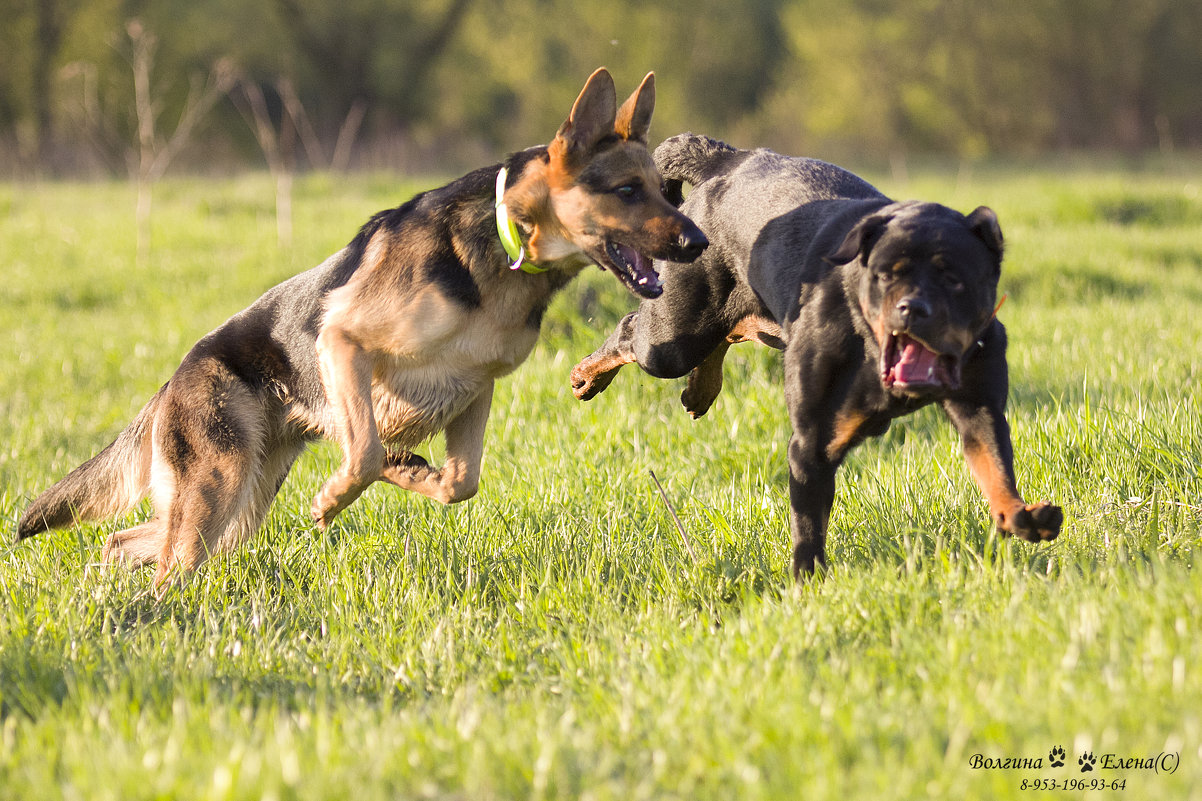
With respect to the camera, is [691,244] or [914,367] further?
[691,244]

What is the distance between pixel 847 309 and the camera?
3.40 meters

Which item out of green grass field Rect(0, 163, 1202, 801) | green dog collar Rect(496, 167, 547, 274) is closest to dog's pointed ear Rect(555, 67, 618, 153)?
green dog collar Rect(496, 167, 547, 274)

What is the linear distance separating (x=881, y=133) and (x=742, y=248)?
41.4 meters

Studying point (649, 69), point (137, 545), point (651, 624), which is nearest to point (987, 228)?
point (651, 624)

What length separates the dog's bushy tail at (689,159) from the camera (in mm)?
4477

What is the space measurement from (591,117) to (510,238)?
0.56 m

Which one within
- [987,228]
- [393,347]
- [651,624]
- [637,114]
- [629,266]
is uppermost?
[637,114]

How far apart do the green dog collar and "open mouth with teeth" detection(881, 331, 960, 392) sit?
139 cm

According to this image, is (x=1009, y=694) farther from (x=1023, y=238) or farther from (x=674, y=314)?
(x=1023, y=238)

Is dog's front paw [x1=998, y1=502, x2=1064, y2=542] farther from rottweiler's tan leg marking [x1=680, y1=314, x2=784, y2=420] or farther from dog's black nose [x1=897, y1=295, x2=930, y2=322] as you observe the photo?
rottweiler's tan leg marking [x1=680, y1=314, x2=784, y2=420]

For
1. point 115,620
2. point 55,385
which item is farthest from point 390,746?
point 55,385

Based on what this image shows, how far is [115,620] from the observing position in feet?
11.5

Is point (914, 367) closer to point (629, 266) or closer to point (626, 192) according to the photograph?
point (629, 266)

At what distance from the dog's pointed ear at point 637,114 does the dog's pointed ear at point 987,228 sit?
1.39 metres
